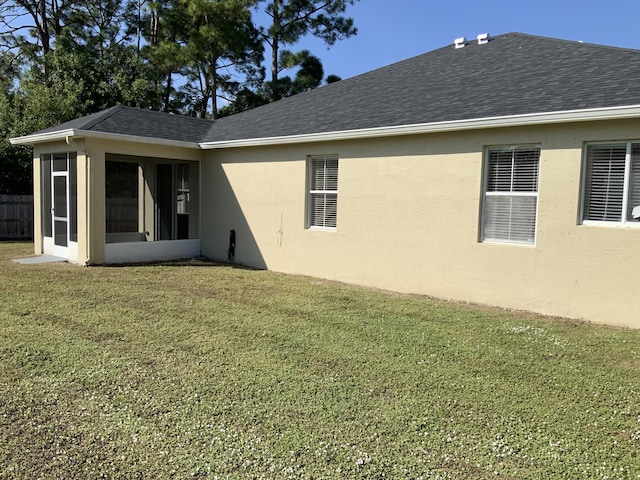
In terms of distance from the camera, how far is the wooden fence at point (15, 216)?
1683cm

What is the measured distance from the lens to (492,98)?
8422mm

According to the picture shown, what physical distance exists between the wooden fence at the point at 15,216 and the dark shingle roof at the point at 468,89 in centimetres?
811

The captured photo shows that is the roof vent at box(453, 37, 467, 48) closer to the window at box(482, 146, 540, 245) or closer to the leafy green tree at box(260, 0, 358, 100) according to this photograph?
the window at box(482, 146, 540, 245)

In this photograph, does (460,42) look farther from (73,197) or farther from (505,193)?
(73,197)

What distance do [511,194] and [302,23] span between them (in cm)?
1890

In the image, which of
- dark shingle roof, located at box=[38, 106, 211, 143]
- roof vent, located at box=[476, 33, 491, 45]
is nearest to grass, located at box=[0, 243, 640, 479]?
dark shingle roof, located at box=[38, 106, 211, 143]

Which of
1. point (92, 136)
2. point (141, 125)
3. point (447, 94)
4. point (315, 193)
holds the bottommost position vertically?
point (315, 193)

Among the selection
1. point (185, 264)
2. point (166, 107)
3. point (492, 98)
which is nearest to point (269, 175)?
point (185, 264)

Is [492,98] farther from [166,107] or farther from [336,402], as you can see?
[166,107]

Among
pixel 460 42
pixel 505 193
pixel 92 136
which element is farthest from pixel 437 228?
pixel 92 136

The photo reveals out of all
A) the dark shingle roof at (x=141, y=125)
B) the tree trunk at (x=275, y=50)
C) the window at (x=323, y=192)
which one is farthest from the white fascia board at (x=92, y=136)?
the tree trunk at (x=275, y=50)

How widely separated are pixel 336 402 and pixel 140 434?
1511 millimetres

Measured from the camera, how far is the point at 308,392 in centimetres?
429

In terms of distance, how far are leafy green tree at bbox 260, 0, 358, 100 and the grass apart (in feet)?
63.0
